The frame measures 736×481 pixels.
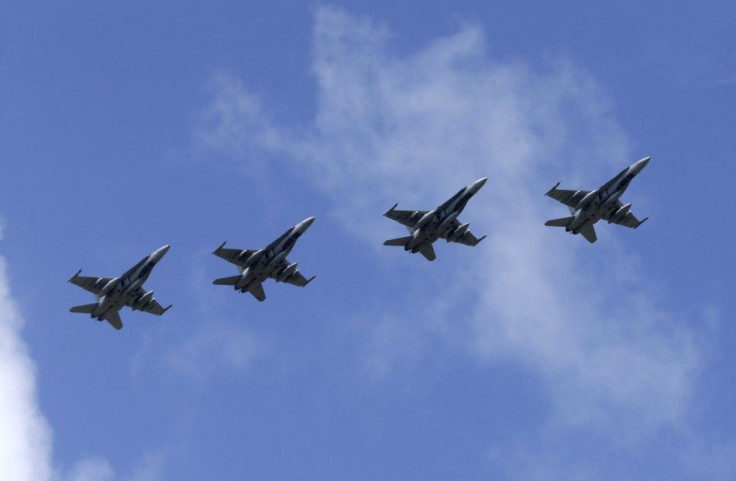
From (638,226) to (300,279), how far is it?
28973 millimetres

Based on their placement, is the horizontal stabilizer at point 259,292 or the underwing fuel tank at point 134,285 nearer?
the underwing fuel tank at point 134,285

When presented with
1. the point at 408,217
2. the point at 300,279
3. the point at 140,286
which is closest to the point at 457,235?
the point at 408,217

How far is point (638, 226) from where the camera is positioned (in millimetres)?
143125

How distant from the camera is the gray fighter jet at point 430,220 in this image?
137500 mm

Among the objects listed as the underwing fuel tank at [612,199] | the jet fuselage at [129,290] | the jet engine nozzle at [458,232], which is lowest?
the jet fuselage at [129,290]

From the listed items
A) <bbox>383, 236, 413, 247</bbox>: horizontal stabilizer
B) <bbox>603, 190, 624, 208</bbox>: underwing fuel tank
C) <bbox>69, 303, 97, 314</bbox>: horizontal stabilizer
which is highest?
<bbox>603, 190, 624, 208</bbox>: underwing fuel tank

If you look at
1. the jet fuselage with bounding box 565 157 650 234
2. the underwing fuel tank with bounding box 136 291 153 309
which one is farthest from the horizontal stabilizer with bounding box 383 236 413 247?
the underwing fuel tank with bounding box 136 291 153 309

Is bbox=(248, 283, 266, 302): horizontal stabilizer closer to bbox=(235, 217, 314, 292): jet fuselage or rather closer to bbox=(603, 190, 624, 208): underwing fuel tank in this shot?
bbox=(235, 217, 314, 292): jet fuselage

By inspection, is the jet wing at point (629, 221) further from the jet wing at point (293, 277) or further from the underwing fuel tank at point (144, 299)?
the underwing fuel tank at point (144, 299)

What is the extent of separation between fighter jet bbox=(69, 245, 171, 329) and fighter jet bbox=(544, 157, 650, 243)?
32.9m

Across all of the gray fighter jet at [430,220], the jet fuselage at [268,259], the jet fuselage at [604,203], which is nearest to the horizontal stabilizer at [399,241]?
the gray fighter jet at [430,220]

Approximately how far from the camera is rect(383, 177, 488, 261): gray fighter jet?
137500 mm

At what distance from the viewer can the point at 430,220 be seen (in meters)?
139

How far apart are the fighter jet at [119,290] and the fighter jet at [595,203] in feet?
108
